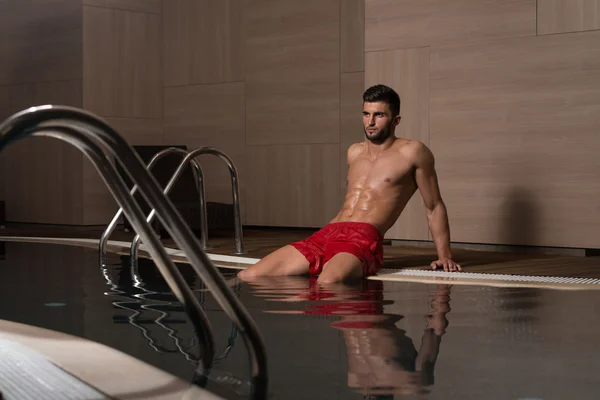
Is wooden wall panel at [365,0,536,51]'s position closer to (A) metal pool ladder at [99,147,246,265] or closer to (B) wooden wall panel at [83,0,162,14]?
(A) metal pool ladder at [99,147,246,265]

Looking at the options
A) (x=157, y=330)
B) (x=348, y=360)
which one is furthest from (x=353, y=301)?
(x=348, y=360)

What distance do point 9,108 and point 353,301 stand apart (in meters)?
8.88

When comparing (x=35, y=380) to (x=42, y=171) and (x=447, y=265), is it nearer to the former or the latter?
(x=447, y=265)

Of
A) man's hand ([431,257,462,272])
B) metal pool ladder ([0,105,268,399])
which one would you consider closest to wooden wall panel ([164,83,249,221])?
man's hand ([431,257,462,272])

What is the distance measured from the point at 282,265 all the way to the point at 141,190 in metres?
3.52

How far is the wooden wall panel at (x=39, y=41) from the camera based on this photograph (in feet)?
37.7

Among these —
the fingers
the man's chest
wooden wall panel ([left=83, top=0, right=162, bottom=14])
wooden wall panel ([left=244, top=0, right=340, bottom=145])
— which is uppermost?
wooden wall panel ([left=83, top=0, right=162, bottom=14])

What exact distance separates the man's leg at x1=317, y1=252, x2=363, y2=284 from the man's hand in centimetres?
67

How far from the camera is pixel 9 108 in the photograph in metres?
12.2

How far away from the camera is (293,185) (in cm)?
1091

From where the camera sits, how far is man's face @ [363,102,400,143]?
5.96 meters

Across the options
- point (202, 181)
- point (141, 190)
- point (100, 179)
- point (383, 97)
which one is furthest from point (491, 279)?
point (100, 179)

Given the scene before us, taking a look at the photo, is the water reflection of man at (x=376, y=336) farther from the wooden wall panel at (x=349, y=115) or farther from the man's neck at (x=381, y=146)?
the wooden wall panel at (x=349, y=115)

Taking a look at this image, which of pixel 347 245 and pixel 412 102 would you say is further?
pixel 412 102
